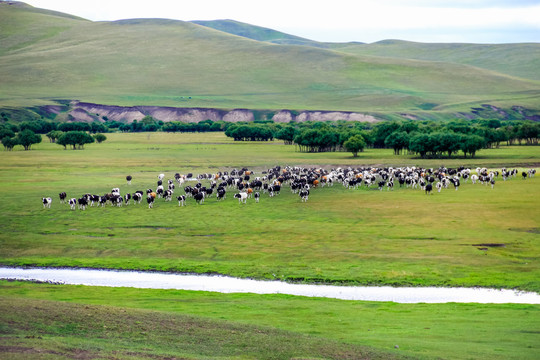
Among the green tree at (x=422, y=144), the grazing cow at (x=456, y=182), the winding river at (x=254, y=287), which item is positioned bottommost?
the winding river at (x=254, y=287)

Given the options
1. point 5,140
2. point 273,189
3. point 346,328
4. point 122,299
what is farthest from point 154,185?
point 5,140

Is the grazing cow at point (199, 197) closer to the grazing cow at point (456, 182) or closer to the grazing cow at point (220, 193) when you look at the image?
the grazing cow at point (220, 193)

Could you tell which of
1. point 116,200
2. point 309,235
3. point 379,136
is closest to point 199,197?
point 116,200

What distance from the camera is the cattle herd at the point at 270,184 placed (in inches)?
1884

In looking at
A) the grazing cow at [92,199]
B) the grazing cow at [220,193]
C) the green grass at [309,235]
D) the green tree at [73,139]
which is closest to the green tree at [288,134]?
the green tree at [73,139]

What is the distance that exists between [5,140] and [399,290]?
92.4 meters

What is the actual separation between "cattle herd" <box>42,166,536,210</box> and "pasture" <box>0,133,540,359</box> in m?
0.93

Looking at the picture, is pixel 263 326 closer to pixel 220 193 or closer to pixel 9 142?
pixel 220 193

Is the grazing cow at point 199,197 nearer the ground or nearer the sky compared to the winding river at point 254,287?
nearer the sky

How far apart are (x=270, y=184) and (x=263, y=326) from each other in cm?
3350

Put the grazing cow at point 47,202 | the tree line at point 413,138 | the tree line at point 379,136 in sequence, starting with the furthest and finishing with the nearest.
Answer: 1. the tree line at point 379,136
2. the tree line at point 413,138
3. the grazing cow at point 47,202

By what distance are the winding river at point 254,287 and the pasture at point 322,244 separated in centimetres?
83

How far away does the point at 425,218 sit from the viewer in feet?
135

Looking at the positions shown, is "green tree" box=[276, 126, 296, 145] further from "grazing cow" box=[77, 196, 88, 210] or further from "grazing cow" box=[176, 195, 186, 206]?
"grazing cow" box=[77, 196, 88, 210]
